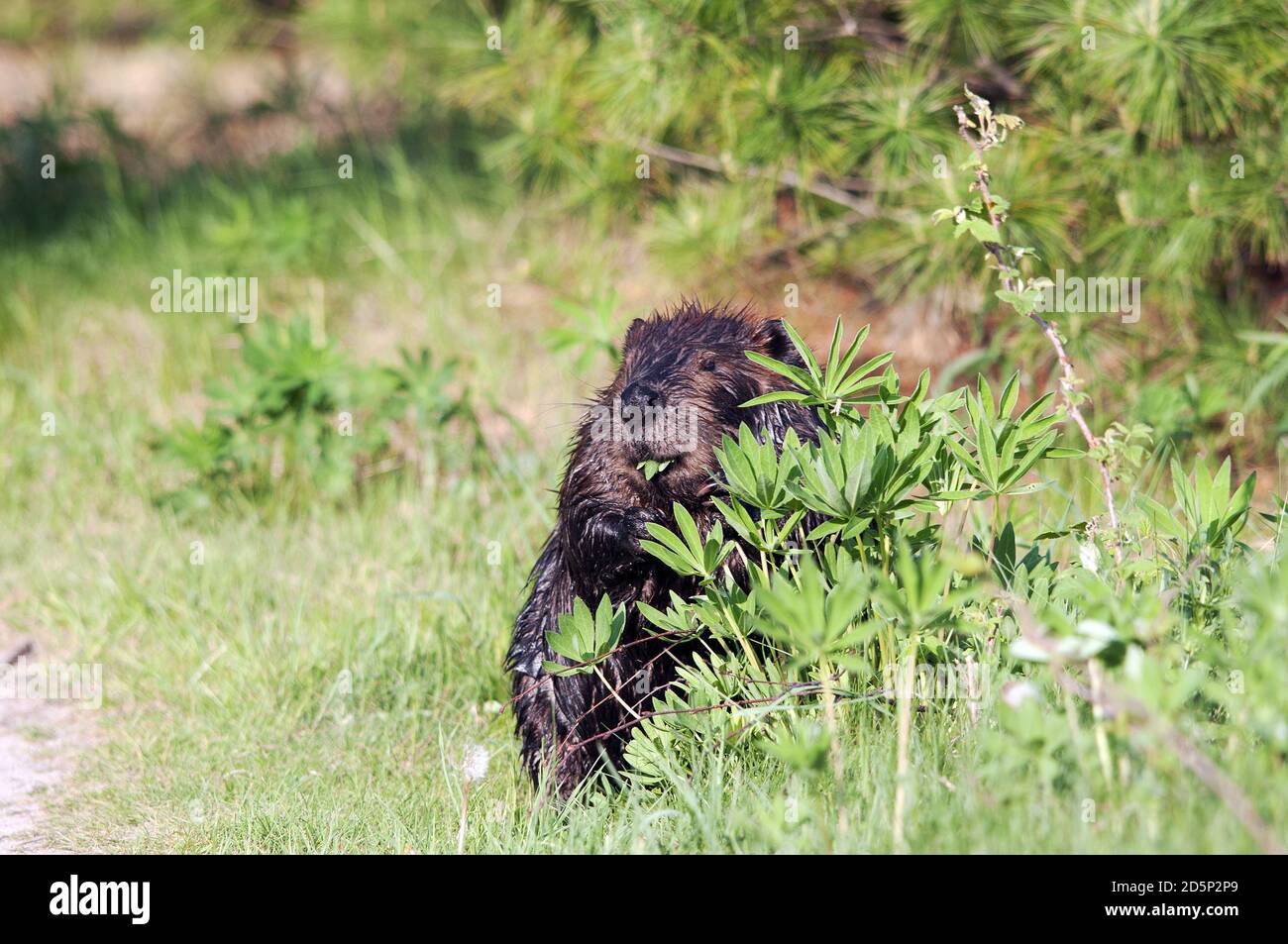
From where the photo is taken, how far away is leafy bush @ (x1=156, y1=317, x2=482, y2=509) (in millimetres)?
5156

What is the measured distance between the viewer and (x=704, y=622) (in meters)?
2.97

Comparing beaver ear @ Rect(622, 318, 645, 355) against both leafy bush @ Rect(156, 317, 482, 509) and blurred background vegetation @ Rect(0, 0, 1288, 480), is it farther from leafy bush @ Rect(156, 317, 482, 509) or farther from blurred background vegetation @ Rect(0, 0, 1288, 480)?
leafy bush @ Rect(156, 317, 482, 509)

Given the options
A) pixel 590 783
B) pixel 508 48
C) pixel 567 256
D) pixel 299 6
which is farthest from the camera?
pixel 299 6

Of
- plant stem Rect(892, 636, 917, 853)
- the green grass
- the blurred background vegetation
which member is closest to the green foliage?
the green grass

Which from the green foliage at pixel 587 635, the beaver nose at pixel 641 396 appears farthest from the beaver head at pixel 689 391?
the green foliage at pixel 587 635

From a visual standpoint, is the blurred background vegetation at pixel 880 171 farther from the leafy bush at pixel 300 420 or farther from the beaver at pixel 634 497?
the beaver at pixel 634 497

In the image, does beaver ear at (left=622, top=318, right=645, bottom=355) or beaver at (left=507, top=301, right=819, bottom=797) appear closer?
beaver at (left=507, top=301, right=819, bottom=797)

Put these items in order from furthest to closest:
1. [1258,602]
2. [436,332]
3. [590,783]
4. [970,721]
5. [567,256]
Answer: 1. [567,256]
2. [436,332]
3. [590,783]
4. [970,721]
5. [1258,602]

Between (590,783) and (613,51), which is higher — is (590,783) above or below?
below

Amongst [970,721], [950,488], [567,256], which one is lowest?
[970,721]

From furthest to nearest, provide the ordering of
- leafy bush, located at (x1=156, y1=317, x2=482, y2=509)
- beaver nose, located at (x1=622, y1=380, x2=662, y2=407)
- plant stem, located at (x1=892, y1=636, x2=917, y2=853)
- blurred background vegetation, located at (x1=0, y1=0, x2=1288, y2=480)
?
leafy bush, located at (x1=156, y1=317, x2=482, y2=509)
blurred background vegetation, located at (x1=0, y1=0, x2=1288, y2=480)
beaver nose, located at (x1=622, y1=380, x2=662, y2=407)
plant stem, located at (x1=892, y1=636, x2=917, y2=853)
